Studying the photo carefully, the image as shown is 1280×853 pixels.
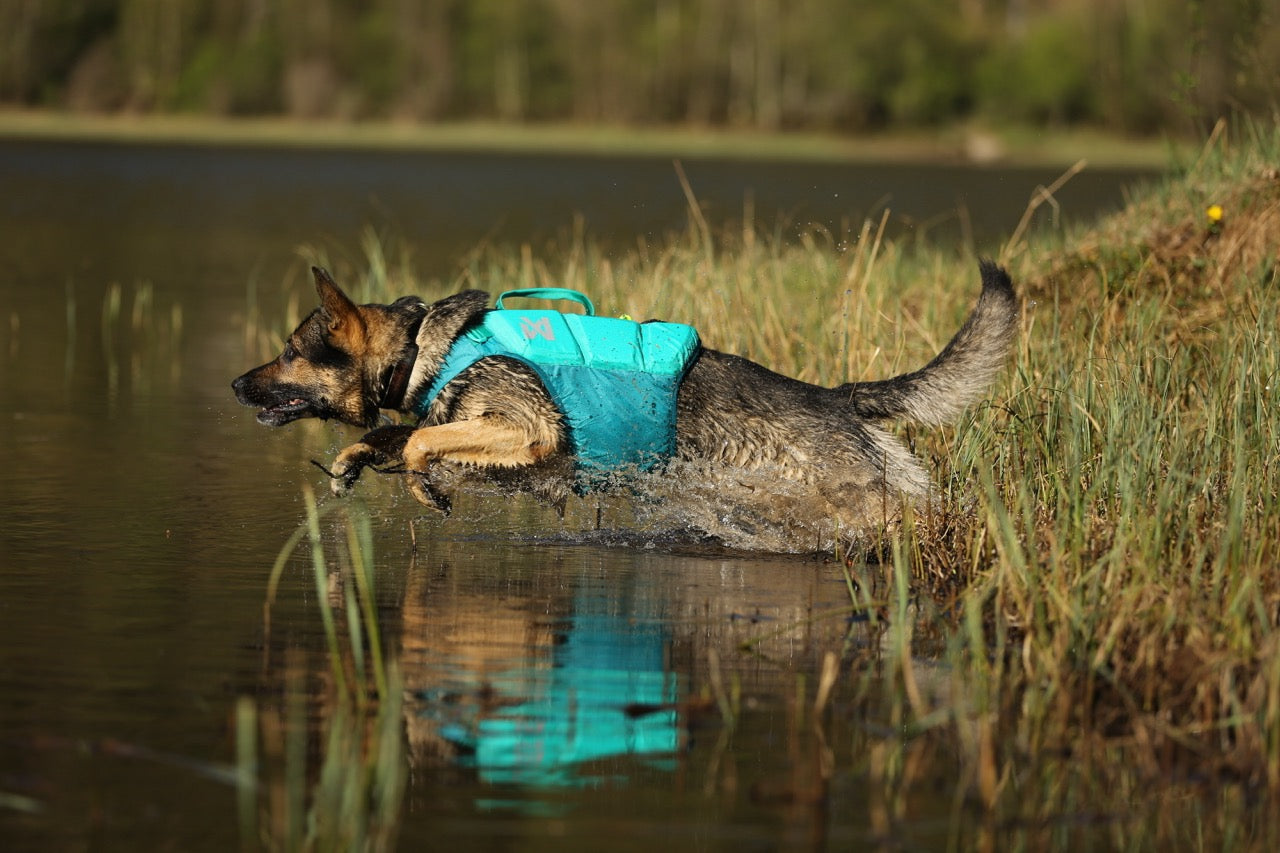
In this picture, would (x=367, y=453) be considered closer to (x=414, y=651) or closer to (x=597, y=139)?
(x=414, y=651)

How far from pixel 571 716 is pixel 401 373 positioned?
119 inches

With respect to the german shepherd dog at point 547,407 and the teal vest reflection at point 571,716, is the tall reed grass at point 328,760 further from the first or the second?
the german shepherd dog at point 547,407

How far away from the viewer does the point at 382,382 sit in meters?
8.22

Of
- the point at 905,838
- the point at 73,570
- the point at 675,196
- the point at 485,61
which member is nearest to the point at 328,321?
the point at 73,570

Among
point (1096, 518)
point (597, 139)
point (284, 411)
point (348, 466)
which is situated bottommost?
point (1096, 518)

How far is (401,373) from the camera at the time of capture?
818 centimetres

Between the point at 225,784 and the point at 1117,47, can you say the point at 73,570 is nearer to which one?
the point at 225,784

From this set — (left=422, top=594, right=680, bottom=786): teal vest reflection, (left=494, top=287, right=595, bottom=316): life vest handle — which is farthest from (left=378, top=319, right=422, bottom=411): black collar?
(left=422, top=594, right=680, bottom=786): teal vest reflection

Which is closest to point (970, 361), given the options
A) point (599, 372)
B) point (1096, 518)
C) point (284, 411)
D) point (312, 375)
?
point (1096, 518)

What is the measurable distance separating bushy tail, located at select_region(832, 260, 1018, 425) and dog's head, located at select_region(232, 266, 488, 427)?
2073 mm

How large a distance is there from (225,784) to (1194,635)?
10.1 ft

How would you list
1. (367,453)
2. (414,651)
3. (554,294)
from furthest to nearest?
(554,294) → (367,453) → (414,651)

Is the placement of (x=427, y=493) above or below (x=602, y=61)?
below

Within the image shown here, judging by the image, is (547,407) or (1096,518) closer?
(1096,518)
